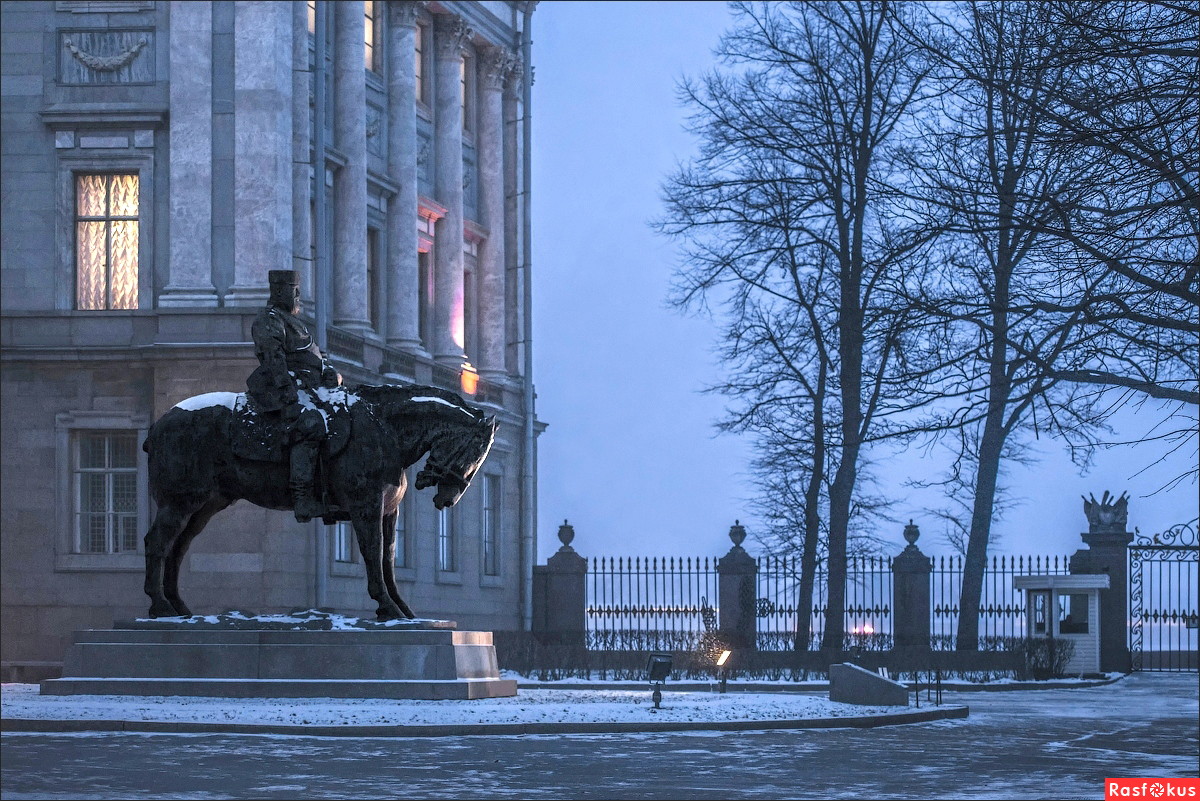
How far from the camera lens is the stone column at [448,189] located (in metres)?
48.5

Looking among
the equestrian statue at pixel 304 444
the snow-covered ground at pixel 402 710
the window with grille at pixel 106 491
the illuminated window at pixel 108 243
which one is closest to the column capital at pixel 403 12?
the illuminated window at pixel 108 243

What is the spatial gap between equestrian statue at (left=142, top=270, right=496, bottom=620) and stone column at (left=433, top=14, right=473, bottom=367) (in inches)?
1009

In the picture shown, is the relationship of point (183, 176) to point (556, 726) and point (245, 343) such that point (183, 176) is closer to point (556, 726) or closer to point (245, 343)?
point (245, 343)

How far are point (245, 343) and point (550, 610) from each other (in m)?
14.7

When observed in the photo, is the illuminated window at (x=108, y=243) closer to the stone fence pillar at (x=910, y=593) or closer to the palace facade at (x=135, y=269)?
the palace facade at (x=135, y=269)

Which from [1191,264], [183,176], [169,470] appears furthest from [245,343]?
[1191,264]

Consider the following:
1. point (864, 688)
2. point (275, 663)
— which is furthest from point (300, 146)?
point (864, 688)

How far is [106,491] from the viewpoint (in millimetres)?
37562

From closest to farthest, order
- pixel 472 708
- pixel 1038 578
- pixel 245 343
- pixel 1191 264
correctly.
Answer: pixel 1191 264, pixel 472 708, pixel 245 343, pixel 1038 578

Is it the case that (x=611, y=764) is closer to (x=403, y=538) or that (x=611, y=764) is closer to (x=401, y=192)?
(x=403, y=538)

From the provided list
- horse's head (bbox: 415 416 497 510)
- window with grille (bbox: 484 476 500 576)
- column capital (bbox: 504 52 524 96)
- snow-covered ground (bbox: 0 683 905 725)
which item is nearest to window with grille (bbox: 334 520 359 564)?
window with grille (bbox: 484 476 500 576)

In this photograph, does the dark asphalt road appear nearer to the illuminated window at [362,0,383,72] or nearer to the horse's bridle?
the horse's bridle

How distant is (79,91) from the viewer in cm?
3794

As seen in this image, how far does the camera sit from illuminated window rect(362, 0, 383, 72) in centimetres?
4503
